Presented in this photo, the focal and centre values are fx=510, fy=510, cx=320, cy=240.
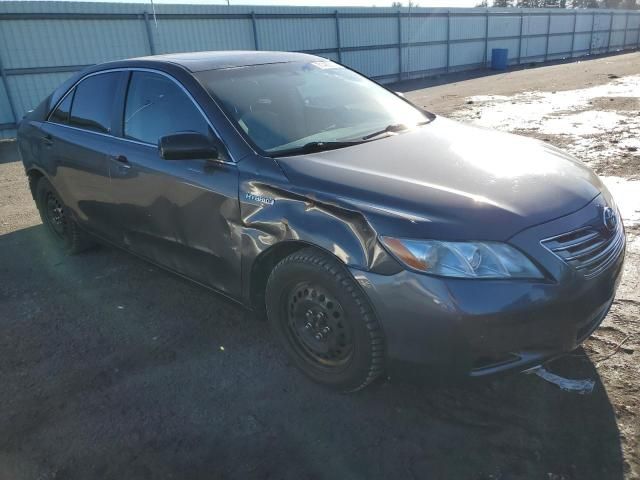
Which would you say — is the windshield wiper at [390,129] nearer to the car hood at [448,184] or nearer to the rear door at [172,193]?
the car hood at [448,184]

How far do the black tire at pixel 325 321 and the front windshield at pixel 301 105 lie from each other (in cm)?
75

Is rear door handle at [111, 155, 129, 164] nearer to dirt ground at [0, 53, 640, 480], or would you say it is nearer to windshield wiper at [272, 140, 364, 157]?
dirt ground at [0, 53, 640, 480]

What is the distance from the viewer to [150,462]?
234 cm

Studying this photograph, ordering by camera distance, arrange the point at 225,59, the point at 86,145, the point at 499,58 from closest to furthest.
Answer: the point at 225,59, the point at 86,145, the point at 499,58

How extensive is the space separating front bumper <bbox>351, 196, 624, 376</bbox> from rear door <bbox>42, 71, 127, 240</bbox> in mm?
2437

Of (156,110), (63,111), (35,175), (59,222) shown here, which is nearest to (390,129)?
(156,110)

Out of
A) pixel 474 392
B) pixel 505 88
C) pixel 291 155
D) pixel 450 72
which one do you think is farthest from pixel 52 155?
pixel 450 72

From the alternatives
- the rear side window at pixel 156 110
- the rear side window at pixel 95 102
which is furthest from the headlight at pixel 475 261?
the rear side window at pixel 95 102

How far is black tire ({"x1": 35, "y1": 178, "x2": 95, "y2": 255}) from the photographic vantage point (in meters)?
4.64

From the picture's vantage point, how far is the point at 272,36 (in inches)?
683

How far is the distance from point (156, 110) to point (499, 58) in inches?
993

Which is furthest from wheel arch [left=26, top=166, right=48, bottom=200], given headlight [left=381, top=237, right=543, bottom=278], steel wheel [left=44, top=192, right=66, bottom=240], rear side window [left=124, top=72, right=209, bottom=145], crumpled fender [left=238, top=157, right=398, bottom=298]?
headlight [left=381, top=237, right=543, bottom=278]

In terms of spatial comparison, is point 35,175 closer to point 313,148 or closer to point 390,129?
point 313,148

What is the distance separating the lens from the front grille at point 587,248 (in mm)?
2248
